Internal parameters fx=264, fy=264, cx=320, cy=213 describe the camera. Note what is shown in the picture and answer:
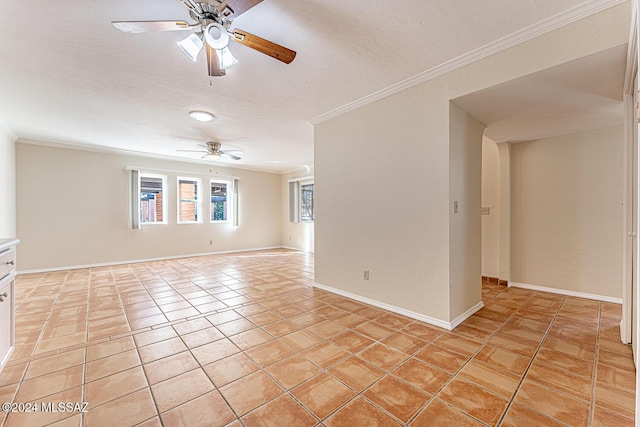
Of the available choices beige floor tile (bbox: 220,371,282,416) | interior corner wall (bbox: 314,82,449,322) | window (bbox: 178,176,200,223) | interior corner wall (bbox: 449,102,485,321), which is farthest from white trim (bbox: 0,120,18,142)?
interior corner wall (bbox: 449,102,485,321)

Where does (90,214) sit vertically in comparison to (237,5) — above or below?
below

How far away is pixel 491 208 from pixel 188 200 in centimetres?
655

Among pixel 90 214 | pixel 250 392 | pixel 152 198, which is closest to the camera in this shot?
pixel 250 392

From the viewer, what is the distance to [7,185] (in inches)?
163

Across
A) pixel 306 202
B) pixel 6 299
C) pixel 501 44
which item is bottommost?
pixel 6 299

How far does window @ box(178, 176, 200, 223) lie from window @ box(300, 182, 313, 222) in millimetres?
2818

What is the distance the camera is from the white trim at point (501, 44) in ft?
5.50

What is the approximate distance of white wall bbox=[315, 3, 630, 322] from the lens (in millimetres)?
1914

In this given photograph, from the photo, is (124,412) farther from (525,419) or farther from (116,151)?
(116,151)

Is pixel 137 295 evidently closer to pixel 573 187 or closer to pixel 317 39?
pixel 317 39

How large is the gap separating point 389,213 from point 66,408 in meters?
2.81

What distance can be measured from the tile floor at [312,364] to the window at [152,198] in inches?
117

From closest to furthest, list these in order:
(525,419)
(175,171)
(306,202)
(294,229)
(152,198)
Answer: (525,419), (152,198), (175,171), (306,202), (294,229)

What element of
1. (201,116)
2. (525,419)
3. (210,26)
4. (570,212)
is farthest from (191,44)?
(570,212)
